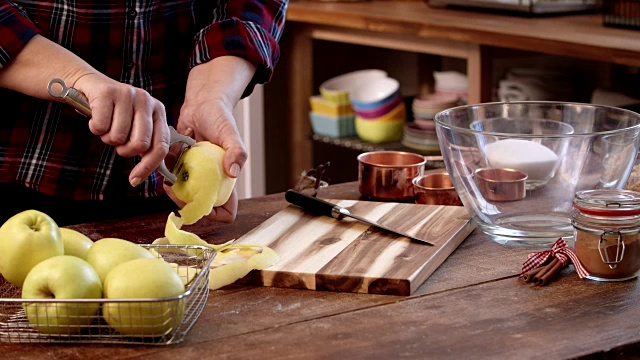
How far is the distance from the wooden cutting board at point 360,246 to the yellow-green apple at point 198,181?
0.07 m

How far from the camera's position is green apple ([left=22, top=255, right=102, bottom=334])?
3.23 ft

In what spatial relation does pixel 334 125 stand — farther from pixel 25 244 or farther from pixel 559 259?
pixel 25 244

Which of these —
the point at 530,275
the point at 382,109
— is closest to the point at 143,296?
the point at 530,275

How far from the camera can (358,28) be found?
3.15 meters

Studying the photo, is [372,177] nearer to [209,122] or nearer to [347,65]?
[209,122]

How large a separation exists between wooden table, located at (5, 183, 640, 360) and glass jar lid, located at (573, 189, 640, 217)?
82 mm

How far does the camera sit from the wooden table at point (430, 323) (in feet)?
3.23

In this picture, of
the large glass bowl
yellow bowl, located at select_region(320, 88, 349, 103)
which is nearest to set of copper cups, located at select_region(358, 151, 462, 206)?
the large glass bowl

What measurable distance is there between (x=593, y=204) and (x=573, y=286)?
96 millimetres

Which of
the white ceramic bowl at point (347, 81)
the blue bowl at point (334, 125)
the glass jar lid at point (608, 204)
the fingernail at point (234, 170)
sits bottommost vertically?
the blue bowl at point (334, 125)

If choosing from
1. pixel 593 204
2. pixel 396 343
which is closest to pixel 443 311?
pixel 396 343

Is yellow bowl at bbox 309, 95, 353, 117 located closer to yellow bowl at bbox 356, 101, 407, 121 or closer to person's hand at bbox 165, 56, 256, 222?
yellow bowl at bbox 356, 101, 407, 121

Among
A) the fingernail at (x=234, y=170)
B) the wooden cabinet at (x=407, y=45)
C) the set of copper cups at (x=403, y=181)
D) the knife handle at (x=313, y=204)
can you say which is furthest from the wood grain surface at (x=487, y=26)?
the fingernail at (x=234, y=170)

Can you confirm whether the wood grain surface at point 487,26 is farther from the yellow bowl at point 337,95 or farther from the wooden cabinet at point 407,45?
the yellow bowl at point 337,95
